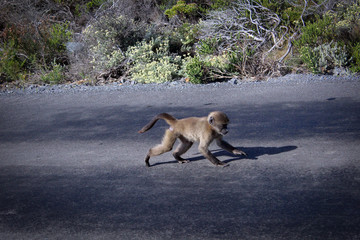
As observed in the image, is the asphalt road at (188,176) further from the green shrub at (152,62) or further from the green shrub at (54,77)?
the green shrub at (54,77)

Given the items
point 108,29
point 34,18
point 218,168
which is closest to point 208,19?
point 108,29

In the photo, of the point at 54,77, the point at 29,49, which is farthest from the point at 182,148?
the point at 29,49

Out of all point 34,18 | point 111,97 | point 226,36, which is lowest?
point 111,97

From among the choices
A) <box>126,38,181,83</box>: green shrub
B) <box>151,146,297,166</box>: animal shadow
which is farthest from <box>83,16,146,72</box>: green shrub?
<box>151,146,297,166</box>: animal shadow

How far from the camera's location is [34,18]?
1948cm

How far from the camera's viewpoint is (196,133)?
218 inches

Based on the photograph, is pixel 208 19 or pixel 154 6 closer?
pixel 208 19

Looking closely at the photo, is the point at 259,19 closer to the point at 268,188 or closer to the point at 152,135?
the point at 152,135

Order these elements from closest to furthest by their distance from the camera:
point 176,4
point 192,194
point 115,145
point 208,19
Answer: point 192,194 → point 115,145 → point 208,19 → point 176,4

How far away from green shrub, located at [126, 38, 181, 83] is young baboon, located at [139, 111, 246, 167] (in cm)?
693

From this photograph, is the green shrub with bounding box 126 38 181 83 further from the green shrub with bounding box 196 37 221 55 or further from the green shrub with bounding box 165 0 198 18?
the green shrub with bounding box 165 0 198 18

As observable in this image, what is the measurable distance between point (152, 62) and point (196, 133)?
8195 mm

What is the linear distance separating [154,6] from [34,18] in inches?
245

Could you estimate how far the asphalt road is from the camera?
3.94 m
